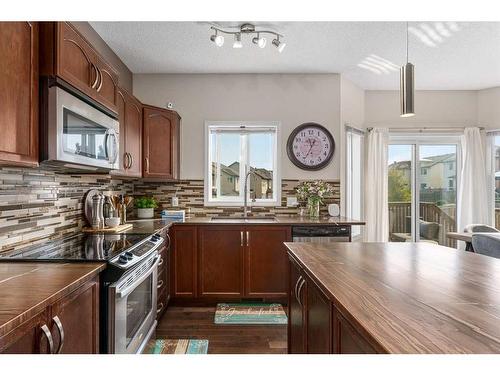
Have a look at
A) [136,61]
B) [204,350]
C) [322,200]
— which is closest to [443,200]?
[322,200]

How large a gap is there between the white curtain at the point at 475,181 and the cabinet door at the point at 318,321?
4079 mm

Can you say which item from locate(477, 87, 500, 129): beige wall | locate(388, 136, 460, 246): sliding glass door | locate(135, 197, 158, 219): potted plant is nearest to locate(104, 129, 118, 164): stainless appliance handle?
locate(135, 197, 158, 219): potted plant

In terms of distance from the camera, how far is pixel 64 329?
Answer: 4.43 ft

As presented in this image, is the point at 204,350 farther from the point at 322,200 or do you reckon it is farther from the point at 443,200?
the point at 443,200

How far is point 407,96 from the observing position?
2.03 metres

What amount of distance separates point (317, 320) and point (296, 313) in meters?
0.54

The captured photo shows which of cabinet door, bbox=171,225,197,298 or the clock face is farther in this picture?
the clock face

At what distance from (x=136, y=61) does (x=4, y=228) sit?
248 centimetres

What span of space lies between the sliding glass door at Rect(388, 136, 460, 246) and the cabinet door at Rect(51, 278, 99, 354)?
4.16 metres

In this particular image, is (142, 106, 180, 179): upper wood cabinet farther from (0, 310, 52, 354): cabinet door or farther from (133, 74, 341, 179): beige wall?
(0, 310, 52, 354): cabinet door

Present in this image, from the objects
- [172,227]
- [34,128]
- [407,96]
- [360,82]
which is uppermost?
[360,82]

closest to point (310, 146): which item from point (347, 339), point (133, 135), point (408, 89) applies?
point (133, 135)

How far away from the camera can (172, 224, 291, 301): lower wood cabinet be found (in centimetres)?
356

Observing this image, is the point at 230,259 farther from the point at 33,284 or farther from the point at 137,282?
the point at 33,284
